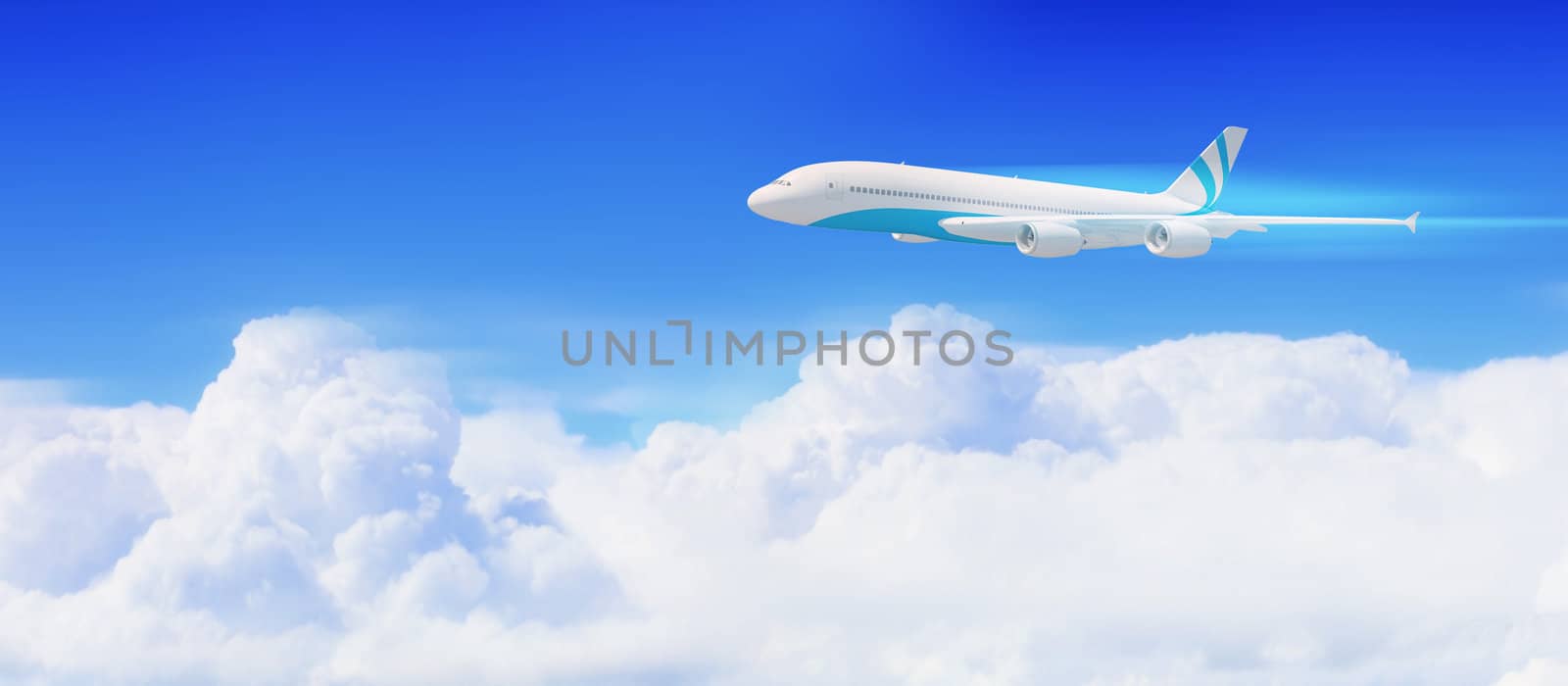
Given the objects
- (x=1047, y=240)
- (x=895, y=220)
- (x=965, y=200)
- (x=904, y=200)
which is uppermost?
(x=965, y=200)

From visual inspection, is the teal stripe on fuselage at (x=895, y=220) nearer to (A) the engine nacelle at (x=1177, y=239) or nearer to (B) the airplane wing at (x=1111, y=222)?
(B) the airplane wing at (x=1111, y=222)

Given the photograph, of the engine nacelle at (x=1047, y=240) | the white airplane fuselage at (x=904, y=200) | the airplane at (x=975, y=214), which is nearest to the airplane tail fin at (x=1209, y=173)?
the airplane at (x=975, y=214)

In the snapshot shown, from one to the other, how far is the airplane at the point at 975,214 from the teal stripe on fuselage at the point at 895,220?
35 mm

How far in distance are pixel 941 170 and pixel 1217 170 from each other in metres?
16.2

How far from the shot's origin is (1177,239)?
51750 millimetres

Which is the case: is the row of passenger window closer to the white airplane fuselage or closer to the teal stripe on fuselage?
the white airplane fuselage

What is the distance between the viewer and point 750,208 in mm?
50094

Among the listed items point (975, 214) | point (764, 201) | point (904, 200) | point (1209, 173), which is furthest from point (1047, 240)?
point (1209, 173)

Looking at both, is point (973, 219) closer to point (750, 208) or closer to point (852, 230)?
point (852, 230)

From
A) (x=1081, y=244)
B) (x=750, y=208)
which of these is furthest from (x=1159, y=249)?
(x=750, y=208)

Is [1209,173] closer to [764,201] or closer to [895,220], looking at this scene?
[895,220]

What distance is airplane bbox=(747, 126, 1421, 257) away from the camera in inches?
1961

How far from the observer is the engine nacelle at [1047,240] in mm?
50031

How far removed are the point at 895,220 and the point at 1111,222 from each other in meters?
8.32
